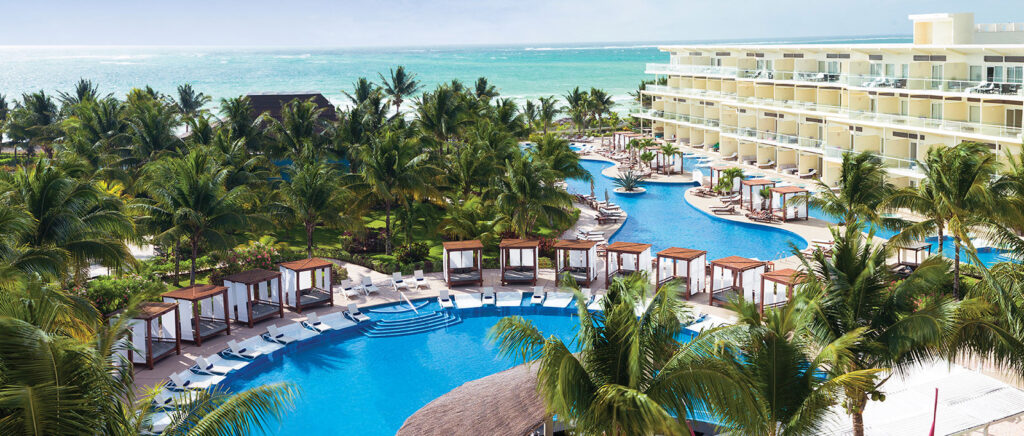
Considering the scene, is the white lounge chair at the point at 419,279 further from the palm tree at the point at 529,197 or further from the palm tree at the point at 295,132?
the palm tree at the point at 295,132

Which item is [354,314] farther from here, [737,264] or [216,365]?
[737,264]

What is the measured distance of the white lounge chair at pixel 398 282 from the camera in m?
27.4

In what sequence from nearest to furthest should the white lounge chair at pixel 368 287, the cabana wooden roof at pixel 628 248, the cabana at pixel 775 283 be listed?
the cabana at pixel 775 283 → the white lounge chair at pixel 368 287 → the cabana wooden roof at pixel 628 248

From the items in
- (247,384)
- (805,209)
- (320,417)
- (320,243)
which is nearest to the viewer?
(320,417)

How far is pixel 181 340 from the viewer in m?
22.5

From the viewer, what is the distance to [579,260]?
28016 mm

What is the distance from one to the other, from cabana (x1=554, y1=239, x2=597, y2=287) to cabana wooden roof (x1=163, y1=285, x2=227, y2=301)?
10942 millimetres

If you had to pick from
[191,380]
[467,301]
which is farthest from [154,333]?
[467,301]

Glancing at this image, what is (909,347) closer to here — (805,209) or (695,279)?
(695,279)

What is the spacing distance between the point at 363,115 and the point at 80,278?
68.8 feet

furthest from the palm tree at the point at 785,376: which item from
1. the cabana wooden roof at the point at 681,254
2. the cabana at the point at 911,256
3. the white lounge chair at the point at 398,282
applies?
the cabana at the point at 911,256

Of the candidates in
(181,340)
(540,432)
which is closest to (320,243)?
(181,340)

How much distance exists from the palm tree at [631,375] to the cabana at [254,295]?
14334 millimetres

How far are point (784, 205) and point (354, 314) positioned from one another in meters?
20.9
